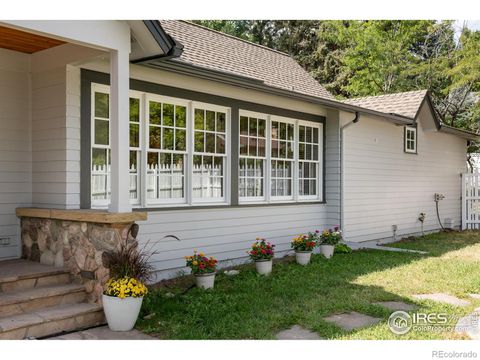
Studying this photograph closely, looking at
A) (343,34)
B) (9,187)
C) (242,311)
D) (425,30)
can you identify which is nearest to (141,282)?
(242,311)

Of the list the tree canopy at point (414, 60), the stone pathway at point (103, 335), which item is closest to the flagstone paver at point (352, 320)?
the stone pathway at point (103, 335)

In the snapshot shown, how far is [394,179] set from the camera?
11383mm

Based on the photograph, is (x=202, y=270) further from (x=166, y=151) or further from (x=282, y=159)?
(x=282, y=159)

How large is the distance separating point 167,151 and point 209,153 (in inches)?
34.4

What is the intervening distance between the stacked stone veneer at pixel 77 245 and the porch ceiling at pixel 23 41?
2.07 metres

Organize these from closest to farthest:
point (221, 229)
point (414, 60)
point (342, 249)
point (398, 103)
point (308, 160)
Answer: point (221, 229)
point (342, 249)
point (308, 160)
point (398, 103)
point (414, 60)

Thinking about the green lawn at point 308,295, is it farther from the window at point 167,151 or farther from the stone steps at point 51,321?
the window at point 167,151

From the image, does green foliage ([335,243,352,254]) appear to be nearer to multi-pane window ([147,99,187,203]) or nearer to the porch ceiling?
multi-pane window ([147,99,187,203])

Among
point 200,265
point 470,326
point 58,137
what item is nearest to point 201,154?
point 200,265

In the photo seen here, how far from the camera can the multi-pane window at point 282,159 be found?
867 cm

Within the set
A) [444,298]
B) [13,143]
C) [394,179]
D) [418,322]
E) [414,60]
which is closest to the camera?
[418,322]

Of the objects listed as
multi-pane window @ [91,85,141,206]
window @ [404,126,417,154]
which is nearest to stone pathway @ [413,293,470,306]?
multi-pane window @ [91,85,141,206]

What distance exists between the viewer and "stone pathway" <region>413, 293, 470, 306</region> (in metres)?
5.52
